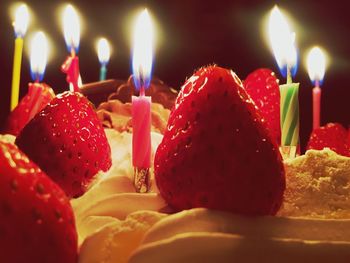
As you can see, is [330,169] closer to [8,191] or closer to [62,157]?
[62,157]

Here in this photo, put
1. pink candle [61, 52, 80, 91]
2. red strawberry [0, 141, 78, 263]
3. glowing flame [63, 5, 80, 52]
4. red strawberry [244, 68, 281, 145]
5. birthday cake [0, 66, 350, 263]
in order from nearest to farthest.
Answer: red strawberry [0, 141, 78, 263] → birthday cake [0, 66, 350, 263] → red strawberry [244, 68, 281, 145] → pink candle [61, 52, 80, 91] → glowing flame [63, 5, 80, 52]

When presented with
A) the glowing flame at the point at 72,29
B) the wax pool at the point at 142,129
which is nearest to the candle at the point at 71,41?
the glowing flame at the point at 72,29

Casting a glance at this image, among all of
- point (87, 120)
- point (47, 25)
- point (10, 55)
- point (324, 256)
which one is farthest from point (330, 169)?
point (47, 25)

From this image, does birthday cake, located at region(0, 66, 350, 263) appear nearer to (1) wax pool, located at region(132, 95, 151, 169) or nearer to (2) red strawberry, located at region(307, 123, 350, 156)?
(1) wax pool, located at region(132, 95, 151, 169)

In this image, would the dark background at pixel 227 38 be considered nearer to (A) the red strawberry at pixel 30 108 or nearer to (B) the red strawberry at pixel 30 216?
(A) the red strawberry at pixel 30 108

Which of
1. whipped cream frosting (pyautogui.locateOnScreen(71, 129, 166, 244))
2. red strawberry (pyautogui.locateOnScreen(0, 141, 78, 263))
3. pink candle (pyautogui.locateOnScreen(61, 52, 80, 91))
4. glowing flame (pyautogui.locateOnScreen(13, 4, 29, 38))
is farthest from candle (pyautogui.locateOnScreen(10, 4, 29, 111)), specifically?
red strawberry (pyautogui.locateOnScreen(0, 141, 78, 263))
